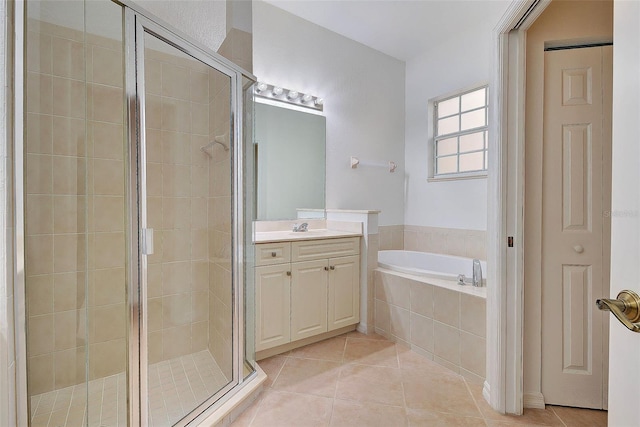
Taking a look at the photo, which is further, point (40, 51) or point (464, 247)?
point (464, 247)

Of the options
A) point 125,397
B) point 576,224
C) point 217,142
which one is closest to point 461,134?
point 576,224

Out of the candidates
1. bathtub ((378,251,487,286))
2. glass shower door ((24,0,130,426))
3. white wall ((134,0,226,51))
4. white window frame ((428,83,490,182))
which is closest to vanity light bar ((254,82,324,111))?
white wall ((134,0,226,51))

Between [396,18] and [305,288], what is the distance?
256cm

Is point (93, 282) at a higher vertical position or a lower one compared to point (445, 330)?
higher

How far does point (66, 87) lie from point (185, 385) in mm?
1462

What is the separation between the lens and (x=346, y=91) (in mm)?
3209

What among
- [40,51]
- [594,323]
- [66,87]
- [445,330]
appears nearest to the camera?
[40,51]

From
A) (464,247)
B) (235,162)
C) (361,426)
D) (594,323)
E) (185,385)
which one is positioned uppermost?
(235,162)

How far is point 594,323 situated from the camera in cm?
159

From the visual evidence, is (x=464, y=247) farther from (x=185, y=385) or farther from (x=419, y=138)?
(x=185, y=385)

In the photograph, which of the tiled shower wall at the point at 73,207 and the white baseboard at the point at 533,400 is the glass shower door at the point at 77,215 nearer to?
the tiled shower wall at the point at 73,207

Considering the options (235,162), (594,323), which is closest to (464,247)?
(594,323)

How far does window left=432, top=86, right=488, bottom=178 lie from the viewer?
3.01 metres

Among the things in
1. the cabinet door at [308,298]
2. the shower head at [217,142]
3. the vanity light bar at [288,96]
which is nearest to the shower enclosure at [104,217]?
the shower head at [217,142]
